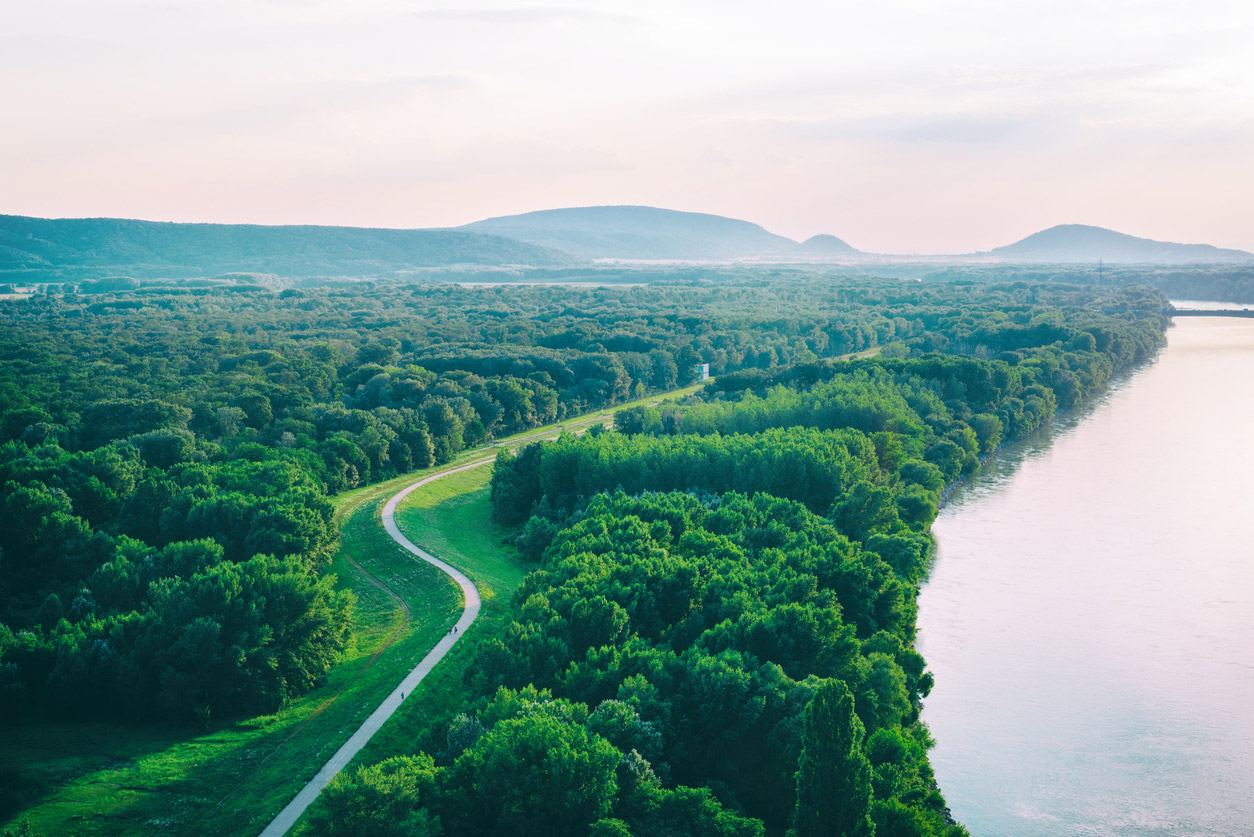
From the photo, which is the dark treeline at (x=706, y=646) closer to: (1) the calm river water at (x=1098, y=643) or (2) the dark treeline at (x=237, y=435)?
(1) the calm river water at (x=1098, y=643)

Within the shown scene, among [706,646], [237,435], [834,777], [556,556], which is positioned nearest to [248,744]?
[556,556]

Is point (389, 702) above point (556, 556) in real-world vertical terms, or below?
below

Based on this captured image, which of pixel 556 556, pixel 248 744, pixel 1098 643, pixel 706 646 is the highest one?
pixel 556 556

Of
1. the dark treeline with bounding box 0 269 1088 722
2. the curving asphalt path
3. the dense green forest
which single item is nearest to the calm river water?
the dense green forest

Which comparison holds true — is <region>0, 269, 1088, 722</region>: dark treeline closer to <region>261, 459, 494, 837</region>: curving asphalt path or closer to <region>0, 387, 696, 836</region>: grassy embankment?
<region>0, 387, 696, 836</region>: grassy embankment

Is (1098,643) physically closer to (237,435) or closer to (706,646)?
(706,646)

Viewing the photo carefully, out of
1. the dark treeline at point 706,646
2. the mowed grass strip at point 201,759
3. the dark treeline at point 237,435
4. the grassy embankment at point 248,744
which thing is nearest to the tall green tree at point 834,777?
the dark treeline at point 706,646

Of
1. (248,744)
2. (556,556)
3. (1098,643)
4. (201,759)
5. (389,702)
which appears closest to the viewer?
(201,759)
